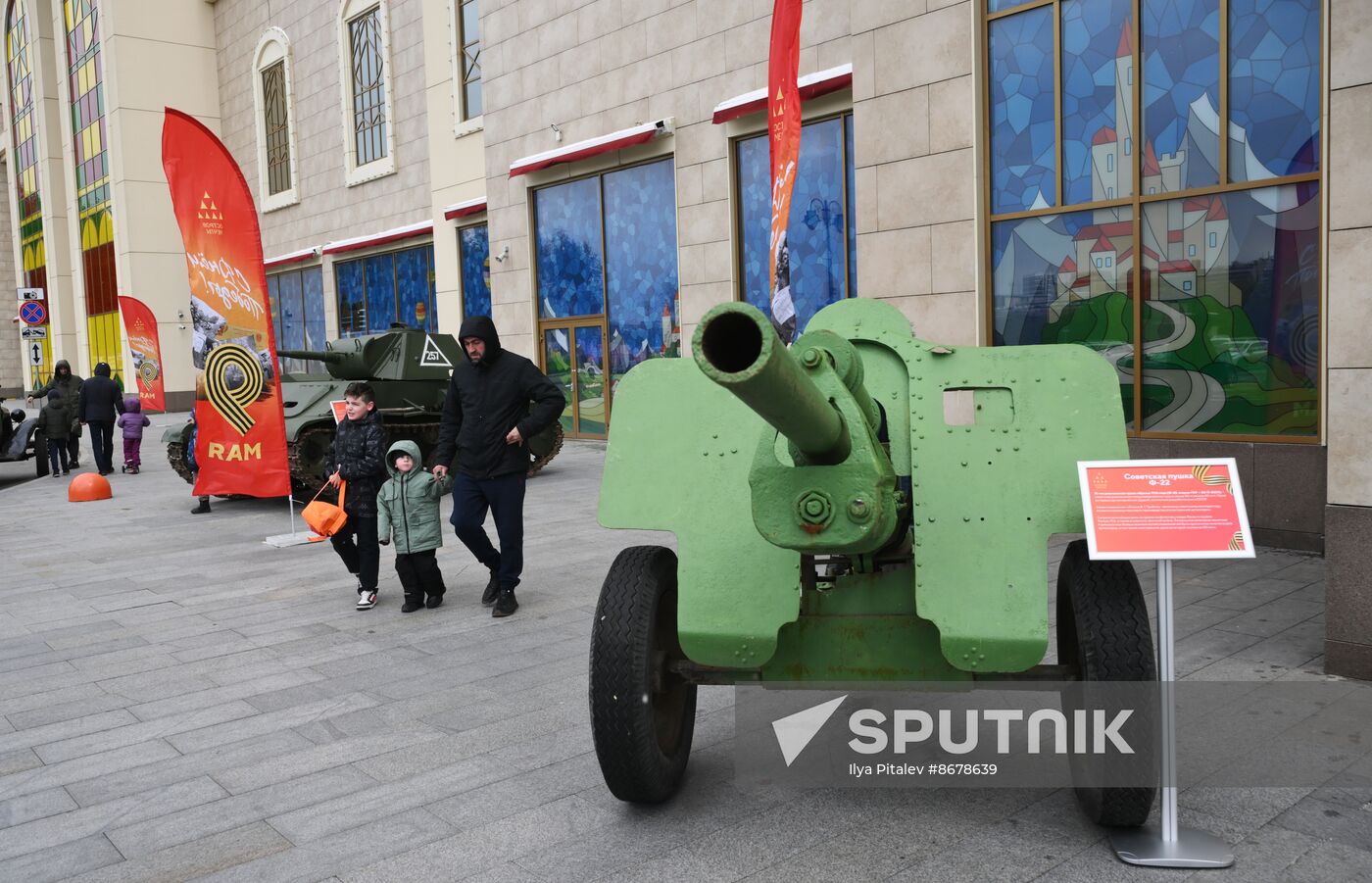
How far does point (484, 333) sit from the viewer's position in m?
6.33

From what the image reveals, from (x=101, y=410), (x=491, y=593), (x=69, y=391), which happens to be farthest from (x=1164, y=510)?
(x=69, y=391)

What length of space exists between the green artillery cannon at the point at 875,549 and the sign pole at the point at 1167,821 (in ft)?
0.19

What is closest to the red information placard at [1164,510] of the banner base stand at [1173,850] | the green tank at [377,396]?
the banner base stand at [1173,850]

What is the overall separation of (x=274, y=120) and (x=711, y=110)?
1796 cm

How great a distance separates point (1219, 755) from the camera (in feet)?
12.9

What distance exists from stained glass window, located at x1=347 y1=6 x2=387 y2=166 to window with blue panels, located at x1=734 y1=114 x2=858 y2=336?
11841 mm

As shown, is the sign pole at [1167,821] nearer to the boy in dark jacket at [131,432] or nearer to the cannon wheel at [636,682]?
the cannon wheel at [636,682]

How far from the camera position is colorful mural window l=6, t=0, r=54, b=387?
1534 inches

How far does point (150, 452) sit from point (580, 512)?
39.4ft

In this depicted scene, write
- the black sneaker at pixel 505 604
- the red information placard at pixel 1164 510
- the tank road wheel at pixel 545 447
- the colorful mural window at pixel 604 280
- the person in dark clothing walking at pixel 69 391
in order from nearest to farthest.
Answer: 1. the red information placard at pixel 1164 510
2. the black sneaker at pixel 505 604
3. the tank road wheel at pixel 545 447
4. the colorful mural window at pixel 604 280
5. the person in dark clothing walking at pixel 69 391

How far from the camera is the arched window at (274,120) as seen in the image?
26.6 metres

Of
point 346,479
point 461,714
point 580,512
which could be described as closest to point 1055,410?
point 461,714

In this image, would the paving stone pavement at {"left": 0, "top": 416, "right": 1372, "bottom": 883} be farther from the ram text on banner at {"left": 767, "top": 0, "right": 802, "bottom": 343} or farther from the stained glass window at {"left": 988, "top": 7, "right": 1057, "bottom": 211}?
the stained glass window at {"left": 988, "top": 7, "right": 1057, "bottom": 211}

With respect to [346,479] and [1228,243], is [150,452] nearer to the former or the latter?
[346,479]
